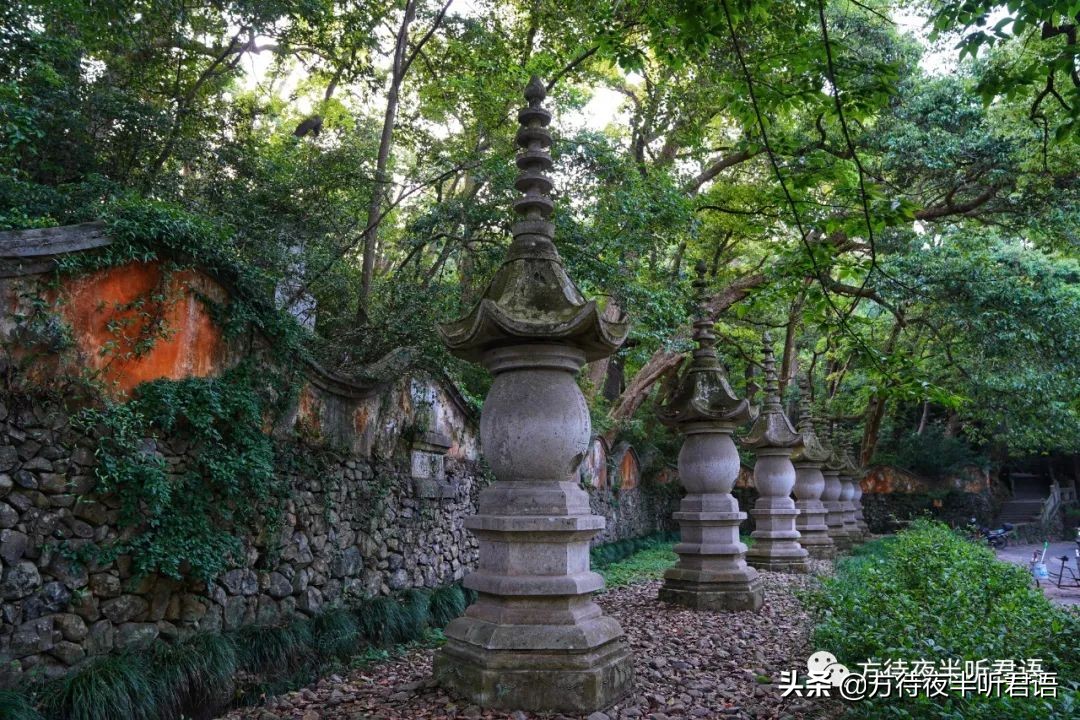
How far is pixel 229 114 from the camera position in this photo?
8.41 meters

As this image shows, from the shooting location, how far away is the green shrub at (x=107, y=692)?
4059 mm

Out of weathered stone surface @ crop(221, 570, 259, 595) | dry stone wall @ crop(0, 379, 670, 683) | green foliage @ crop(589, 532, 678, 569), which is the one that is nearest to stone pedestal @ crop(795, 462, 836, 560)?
green foliage @ crop(589, 532, 678, 569)

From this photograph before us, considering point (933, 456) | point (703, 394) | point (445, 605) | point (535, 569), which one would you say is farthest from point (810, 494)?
point (933, 456)

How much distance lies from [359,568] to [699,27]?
587 cm

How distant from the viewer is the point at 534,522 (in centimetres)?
415

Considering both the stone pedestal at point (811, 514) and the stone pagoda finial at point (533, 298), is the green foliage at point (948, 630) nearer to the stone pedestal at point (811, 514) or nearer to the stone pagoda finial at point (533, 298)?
the stone pagoda finial at point (533, 298)

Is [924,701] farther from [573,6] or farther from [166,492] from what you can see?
[573,6]

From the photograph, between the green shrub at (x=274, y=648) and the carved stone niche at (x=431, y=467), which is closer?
the green shrub at (x=274, y=648)

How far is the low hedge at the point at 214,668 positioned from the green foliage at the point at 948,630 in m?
4.01

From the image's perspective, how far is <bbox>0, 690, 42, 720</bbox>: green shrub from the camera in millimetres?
3730

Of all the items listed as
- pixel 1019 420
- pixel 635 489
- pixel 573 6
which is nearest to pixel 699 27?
pixel 573 6

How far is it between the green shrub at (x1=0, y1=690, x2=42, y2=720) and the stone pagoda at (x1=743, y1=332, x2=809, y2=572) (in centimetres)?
853

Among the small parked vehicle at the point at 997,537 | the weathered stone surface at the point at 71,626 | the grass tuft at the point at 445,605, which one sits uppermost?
the weathered stone surface at the point at 71,626

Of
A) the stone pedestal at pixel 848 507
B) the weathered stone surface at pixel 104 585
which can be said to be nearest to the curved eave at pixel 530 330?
the weathered stone surface at pixel 104 585
